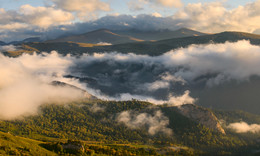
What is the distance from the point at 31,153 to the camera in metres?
167

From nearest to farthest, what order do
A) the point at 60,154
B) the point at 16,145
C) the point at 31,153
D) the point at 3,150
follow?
the point at 3,150 → the point at 31,153 → the point at 16,145 → the point at 60,154

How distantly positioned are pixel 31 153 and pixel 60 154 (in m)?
34.6

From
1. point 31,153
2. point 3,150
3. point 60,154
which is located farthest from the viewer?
point 60,154

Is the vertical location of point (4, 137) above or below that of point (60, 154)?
above

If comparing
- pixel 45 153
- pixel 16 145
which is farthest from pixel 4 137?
pixel 45 153

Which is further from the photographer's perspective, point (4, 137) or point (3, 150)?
point (4, 137)

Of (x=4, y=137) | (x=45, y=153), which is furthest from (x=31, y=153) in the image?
(x=4, y=137)

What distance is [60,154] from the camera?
198250 mm

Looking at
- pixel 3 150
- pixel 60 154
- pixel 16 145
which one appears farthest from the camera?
pixel 60 154

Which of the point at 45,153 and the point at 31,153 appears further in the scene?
the point at 45,153

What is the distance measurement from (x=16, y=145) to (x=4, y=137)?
15.7 m

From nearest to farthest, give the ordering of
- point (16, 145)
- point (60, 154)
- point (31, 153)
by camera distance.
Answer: point (31, 153) → point (16, 145) → point (60, 154)

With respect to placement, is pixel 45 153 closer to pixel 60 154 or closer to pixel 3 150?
pixel 60 154

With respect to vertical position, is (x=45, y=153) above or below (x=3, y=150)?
below
